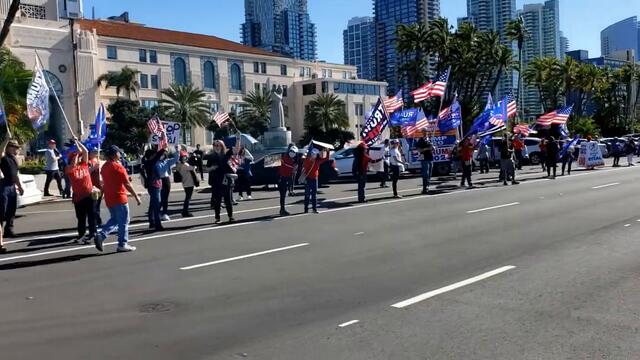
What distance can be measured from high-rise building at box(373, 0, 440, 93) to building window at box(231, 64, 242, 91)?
1220 inches

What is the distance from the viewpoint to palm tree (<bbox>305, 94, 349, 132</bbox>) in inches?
3403

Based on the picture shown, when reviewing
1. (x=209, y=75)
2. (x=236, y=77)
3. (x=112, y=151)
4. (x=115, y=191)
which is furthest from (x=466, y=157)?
(x=236, y=77)

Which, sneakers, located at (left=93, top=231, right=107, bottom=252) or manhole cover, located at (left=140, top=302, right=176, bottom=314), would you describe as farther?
sneakers, located at (left=93, top=231, right=107, bottom=252)

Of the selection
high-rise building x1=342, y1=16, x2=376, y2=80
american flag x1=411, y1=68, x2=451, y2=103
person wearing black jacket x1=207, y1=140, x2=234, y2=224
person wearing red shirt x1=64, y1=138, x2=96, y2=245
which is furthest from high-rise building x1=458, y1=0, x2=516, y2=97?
person wearing red shirt x1=64, y1=138, x2=96, y2=245

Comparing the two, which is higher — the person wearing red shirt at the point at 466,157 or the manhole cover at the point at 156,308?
the person wearing red shirt at the point at 466,157

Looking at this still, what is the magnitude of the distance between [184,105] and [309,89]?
26.7 metres

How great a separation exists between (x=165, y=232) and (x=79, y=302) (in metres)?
5.48

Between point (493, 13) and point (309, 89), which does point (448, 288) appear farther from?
point (493, 13)

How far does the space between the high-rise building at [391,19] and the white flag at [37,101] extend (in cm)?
9764

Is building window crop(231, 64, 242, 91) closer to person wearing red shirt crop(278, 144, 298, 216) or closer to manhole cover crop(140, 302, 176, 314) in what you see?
person wearing red shirt crop(278, 144, 298, 216)

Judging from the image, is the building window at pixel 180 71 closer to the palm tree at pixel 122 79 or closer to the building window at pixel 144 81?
the building window at pixel 144 81

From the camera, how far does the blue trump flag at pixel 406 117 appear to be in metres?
24.7

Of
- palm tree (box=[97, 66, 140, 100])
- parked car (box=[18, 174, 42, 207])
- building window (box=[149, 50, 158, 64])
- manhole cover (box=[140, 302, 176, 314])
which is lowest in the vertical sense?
manhole cover (box=[140, 302, 176, 314])

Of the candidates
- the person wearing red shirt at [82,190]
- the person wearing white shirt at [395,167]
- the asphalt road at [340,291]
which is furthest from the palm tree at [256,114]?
the person wearing red shirt at [82,190]
